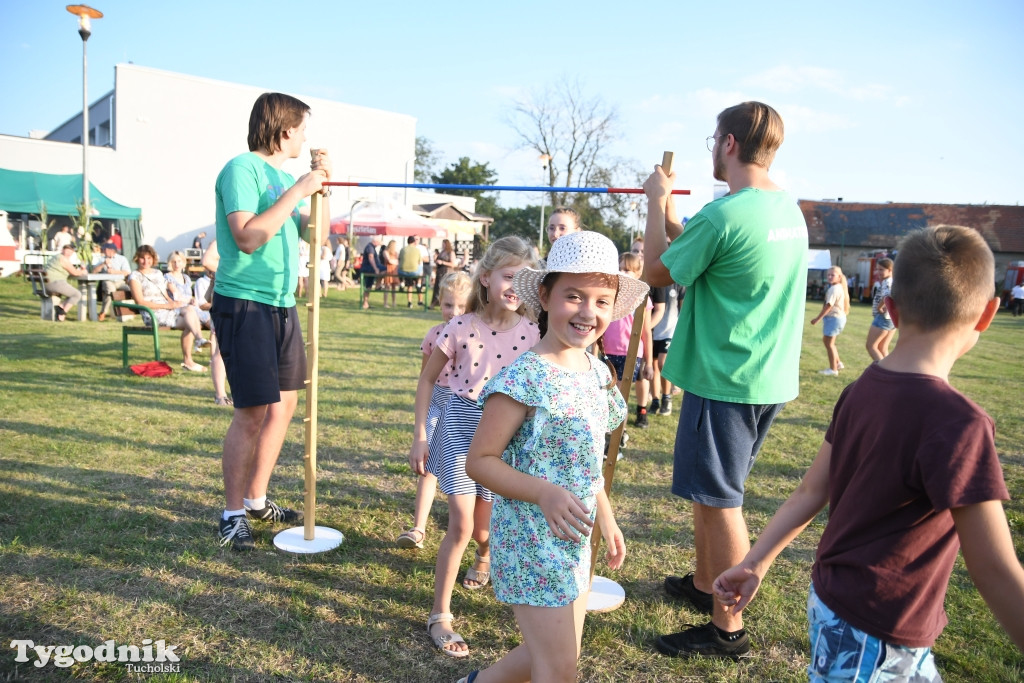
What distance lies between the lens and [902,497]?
1.59 m

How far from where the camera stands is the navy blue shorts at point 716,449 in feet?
9.31

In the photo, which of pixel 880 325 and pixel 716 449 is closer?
pixel 716 449

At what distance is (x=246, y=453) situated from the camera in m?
3.77

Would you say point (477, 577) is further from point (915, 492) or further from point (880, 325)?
point (880, 325)

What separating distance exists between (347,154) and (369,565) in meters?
35.4

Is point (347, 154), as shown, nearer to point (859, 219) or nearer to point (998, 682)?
point (859, 219)

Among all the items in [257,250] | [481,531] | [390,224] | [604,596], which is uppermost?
[390,224]

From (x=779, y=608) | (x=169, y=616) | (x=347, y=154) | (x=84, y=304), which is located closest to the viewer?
(x=169, y=616)

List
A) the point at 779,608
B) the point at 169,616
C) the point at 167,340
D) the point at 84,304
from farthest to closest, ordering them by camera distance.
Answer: the point at 84,304
the point at 167,340
the point at 779,608
the point at 169,616

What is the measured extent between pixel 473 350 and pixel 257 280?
130 cm

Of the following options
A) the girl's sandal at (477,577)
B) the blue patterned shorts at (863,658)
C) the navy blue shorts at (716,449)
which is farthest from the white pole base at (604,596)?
the blue patterned shorts at (863,658)

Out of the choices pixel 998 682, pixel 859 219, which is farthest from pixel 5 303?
pixel 859 219

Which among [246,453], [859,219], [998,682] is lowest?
[998,682]

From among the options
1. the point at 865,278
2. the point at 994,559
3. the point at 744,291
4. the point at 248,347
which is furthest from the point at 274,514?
the point at 865,278
